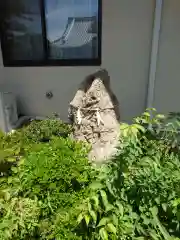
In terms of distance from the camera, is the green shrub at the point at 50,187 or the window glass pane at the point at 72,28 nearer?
the green shrub at the point at 50,187

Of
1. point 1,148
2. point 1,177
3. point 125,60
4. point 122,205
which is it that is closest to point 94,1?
point 125,60

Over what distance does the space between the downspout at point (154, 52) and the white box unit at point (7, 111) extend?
196 cm

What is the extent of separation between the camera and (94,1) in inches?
123

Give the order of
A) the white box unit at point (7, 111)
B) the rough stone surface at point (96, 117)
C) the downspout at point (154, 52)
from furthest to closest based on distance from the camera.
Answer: the white box unit at point (7, 111) → the downspout at point (154, 52) → the rough stone surface at point (96, 117)

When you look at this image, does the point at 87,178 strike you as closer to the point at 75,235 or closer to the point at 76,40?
the point at 75,235

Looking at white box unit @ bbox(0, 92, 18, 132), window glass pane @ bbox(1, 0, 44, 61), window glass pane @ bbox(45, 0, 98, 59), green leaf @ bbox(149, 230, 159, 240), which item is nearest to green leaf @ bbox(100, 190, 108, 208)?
green leaf @ bbox(149, 230, 159, 240)

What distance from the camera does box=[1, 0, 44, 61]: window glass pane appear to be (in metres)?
3.30

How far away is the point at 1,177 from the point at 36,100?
2.10 meters

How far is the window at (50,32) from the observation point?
127 inches

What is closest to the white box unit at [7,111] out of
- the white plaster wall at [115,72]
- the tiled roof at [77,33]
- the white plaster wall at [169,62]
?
the white plaster wall at [115,72]

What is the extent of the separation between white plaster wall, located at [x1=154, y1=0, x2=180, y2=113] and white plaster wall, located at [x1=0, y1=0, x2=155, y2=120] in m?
0.17

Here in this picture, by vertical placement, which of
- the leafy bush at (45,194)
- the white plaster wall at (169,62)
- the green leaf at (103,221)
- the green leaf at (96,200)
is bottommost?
the leafy bush at (45,194)

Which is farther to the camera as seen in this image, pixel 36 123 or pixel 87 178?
pixel 36 123

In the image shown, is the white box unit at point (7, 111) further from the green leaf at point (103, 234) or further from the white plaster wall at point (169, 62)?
the green leaf at point (103, 234)
